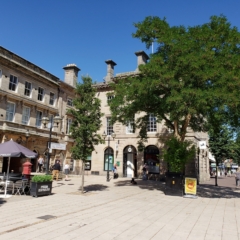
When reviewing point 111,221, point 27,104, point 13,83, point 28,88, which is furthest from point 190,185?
point 28,88

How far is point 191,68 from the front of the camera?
43.2 ft

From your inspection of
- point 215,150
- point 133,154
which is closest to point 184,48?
point 133,154

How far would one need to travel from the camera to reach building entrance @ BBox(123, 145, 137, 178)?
93.9ft

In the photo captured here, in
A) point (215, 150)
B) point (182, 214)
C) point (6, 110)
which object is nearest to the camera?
point (182, 214)

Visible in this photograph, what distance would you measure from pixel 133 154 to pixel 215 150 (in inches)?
583

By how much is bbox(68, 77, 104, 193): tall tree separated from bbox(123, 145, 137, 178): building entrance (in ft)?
48.1

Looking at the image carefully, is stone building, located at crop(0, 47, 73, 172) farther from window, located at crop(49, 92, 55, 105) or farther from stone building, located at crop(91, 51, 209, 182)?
stone building, located at crop(91, 51, 209, 182)

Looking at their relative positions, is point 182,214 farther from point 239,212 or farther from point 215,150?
point 215,150

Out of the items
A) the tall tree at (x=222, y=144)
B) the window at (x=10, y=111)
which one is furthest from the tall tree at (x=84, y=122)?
the tall tree at (x=222, y=144)

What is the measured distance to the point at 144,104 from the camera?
16172mm

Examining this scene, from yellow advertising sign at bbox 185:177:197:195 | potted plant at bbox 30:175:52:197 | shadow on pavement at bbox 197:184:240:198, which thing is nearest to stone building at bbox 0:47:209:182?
shadow on pavement at bbox 197:184:240:198

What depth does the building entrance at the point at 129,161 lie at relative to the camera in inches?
1126

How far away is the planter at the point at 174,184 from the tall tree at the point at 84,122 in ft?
16.9

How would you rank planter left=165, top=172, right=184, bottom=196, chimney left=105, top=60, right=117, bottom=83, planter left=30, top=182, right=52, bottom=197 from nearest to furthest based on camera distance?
planter left=30, top=182, right=52, bottom=197
planter left=165, top=172, right=184, bottom=196
chimney left=105, top=60, right=117, bottom=83
